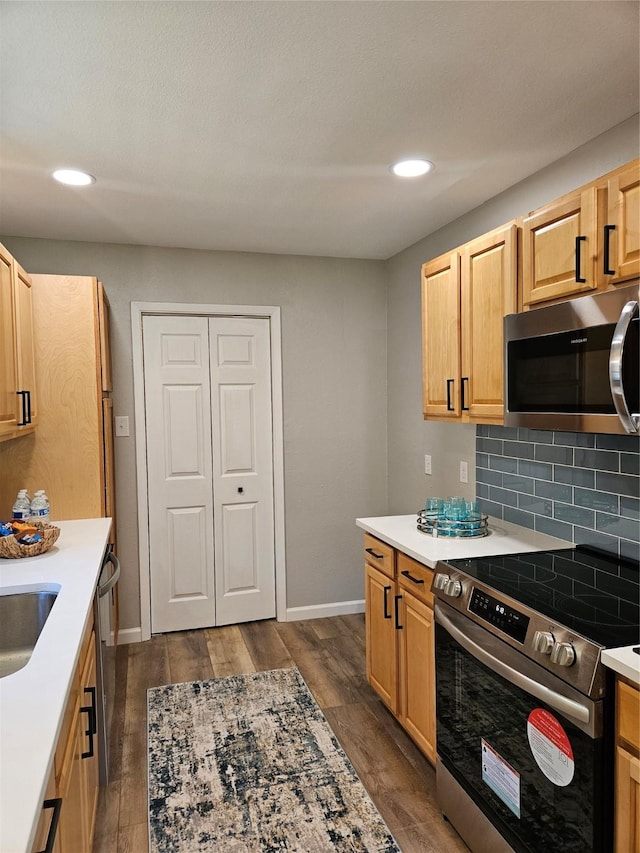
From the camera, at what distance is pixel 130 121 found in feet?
6.75

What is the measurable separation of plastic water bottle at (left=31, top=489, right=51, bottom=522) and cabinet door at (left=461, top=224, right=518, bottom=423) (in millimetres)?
1974

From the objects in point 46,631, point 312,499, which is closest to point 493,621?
point 46,631

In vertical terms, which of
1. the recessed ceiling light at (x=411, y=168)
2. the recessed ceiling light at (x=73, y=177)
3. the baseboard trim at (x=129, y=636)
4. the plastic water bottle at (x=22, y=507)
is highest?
the recessed ceiling light at (x=411, y=168)

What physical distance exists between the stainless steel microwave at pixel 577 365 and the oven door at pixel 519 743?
0.72 m

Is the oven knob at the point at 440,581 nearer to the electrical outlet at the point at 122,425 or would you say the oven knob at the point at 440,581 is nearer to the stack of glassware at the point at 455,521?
the stack of glassware at the point at 455,521

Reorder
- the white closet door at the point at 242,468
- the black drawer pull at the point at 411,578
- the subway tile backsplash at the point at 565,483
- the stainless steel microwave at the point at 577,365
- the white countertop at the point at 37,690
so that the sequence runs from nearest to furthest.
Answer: the white countertop at the point at 37,690 < the stainless steel microwave at the point at 577,365 < the subway tile backsplash at the point at 565,483 < the black drawer pull at the point at 411,578 < the white closet door at the point at 242,468

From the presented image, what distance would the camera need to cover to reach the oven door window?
146 cm

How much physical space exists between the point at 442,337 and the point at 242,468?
1835 millimetres

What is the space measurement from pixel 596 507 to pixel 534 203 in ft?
4.33

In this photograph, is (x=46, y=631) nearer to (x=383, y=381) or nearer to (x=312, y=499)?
(x=312, y=499)

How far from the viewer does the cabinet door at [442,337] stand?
2.62 meters

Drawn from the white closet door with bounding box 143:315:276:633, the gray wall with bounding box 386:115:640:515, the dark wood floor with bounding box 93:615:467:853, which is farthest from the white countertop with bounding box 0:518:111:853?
the gray wall with bounding box 386:115:640:515

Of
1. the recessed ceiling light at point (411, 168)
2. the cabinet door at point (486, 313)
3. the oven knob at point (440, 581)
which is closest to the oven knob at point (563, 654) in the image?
the oven knob at point (440, 581)

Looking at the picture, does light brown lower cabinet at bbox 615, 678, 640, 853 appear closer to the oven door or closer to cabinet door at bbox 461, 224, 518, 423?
the oven door
